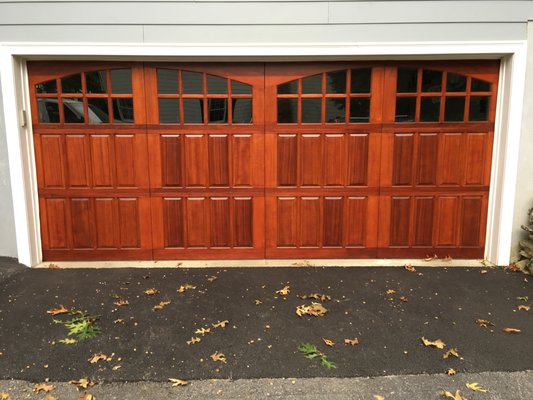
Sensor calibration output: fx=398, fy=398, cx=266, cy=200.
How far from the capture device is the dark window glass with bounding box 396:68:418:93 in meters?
4.68

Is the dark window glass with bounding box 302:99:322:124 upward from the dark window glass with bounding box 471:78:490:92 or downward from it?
downward

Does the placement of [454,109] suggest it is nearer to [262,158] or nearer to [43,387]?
[262,158]

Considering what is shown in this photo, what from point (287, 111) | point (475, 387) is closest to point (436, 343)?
point (475, 387)

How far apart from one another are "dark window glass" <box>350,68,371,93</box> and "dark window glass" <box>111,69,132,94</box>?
2.63 meters

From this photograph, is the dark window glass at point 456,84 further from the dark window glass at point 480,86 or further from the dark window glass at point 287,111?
the dark window glass at point 287,111

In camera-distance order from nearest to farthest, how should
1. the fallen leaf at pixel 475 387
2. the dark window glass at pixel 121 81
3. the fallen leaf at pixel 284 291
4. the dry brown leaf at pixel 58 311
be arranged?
the fallen leaf at pixel 475 387, the dry brown leaf at pixel 58 311, the fallen leaf at pixel 284 291, the dark window glass at pixel 121 81

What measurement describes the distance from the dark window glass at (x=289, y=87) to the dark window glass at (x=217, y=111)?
67 cm

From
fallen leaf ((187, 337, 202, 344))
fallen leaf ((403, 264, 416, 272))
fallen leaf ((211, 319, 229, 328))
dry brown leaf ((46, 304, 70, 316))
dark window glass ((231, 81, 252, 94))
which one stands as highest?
dark window glass ((231, 81, 252, 94))

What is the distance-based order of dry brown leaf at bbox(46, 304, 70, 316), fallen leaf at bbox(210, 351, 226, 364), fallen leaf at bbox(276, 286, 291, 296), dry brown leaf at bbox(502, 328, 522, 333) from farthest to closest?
1. fallen leaf at bbox(276, 286, 291, 296)
2. dry brown leaf at bbox(46, 304, 70, 316)
3. dry brown leaf at bbox(502, 328, 522, 333)
4. fallen leaf at bbox(210, 351, 226, 364)

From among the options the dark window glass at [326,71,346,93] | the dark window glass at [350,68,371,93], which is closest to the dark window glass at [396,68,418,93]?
the dark window glass at [350,68,371,93]

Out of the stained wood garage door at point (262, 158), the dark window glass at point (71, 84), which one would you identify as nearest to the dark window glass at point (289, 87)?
the stained wood garage door at point (262, 158)

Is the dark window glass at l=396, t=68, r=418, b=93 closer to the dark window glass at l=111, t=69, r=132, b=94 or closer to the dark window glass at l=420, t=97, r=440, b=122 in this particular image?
the dark window glass at l=420, t=97, r=440, b=122

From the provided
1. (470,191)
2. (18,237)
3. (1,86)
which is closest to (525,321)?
(470,191)

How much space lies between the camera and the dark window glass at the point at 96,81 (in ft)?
15.3
